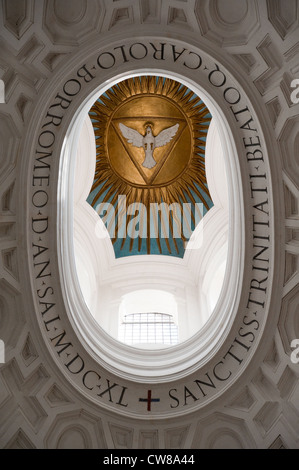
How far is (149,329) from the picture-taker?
14.0 meters

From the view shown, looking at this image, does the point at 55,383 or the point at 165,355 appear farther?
the point at 165,355

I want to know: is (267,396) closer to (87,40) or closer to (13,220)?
(13,220)

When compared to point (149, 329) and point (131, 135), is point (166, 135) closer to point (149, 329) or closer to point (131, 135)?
point (131, 135)

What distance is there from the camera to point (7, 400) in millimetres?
8633

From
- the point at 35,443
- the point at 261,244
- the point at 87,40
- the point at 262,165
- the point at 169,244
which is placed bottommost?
the point at 35,443

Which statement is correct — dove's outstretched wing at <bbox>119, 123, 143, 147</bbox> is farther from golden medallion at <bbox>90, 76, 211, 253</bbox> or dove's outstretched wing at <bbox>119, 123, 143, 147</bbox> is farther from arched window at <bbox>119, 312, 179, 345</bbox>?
arched window at <bbox>119, 312, 179, 345</bbox>

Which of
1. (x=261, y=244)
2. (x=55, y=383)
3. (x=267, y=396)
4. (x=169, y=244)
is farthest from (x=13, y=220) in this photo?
(x=169, y=244)

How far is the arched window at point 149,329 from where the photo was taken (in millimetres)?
13539

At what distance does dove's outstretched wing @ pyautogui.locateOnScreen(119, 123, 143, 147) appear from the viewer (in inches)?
510

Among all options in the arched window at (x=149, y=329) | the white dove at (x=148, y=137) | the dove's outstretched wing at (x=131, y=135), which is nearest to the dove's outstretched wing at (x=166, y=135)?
the white dove at (x=148, y=137)

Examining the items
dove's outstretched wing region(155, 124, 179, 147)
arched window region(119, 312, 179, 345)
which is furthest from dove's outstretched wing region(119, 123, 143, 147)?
arched window region(119, 312, 179, 345)

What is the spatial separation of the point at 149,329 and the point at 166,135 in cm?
530

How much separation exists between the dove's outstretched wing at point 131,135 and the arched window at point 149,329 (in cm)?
493

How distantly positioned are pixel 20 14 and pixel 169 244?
8364 millimetres
